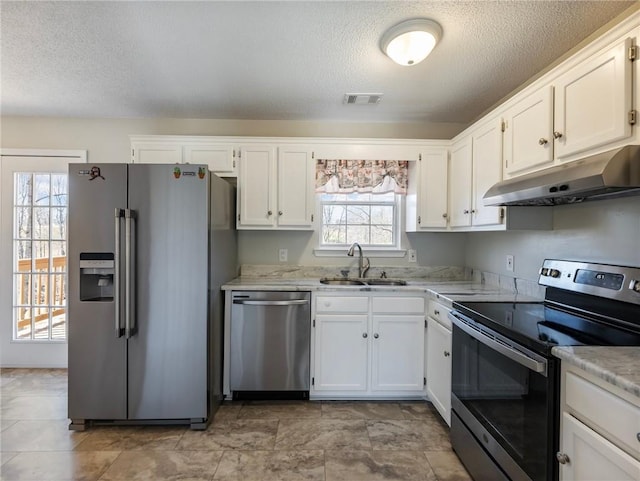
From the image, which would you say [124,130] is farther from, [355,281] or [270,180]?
[355,281]

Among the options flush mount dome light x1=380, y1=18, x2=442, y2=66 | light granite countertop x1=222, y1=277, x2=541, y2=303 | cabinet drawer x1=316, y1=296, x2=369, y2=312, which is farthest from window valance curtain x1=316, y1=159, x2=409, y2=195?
flush mount dome light x1=380, y1=18, x2=442, y2=66

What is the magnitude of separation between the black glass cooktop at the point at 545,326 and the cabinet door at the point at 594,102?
2.61 ft

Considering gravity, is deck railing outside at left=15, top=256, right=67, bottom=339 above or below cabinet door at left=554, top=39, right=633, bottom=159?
below

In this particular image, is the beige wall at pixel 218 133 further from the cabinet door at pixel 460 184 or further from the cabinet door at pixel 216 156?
the cabinet door at pixel 460 184

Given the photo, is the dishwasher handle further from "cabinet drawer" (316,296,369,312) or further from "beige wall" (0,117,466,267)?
"beige wall" (0,117,466,267)

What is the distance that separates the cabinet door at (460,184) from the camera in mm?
2445

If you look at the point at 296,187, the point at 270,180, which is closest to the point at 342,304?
the point at 296,187

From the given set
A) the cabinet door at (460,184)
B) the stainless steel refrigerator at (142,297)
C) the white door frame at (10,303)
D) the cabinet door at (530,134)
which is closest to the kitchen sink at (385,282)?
the cabinet door at (460,184)

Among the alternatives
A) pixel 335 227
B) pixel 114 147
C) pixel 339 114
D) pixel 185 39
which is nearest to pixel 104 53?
pixel 185 39

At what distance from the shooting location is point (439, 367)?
2279mm

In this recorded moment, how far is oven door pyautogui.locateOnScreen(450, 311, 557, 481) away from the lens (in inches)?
47.4

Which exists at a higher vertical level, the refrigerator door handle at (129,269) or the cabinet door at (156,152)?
the cabinet door at (156,152)

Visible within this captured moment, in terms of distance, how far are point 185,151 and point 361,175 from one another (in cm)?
159

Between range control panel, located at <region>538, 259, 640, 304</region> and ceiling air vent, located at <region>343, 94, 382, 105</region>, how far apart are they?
170cm
